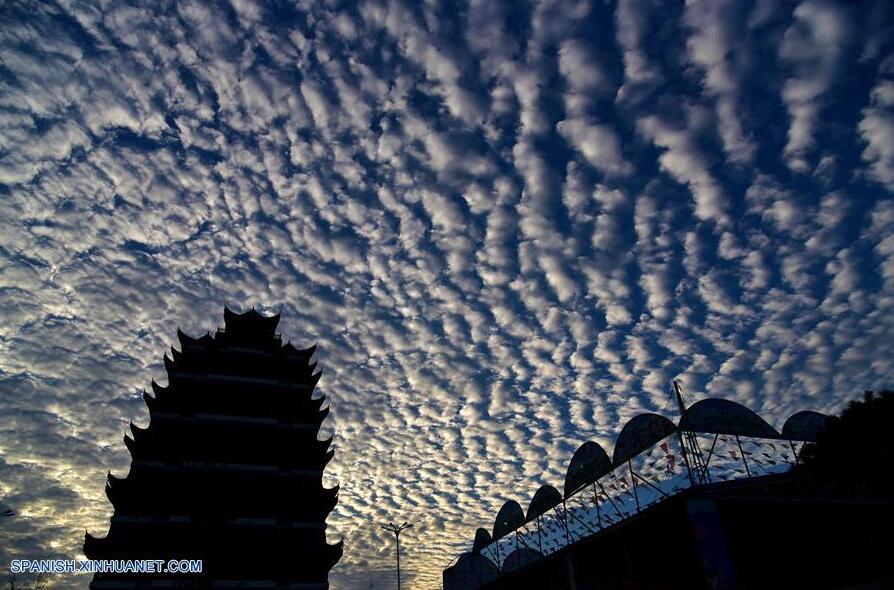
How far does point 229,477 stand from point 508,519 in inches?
1062

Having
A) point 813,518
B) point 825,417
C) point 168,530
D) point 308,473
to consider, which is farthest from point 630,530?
point 168,530

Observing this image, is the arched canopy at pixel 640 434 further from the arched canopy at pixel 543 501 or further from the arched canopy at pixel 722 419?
the arched canopy at pixel 543 501

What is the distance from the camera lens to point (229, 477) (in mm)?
39156

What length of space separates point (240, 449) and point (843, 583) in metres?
38.4

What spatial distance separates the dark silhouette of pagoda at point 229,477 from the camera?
36.1m

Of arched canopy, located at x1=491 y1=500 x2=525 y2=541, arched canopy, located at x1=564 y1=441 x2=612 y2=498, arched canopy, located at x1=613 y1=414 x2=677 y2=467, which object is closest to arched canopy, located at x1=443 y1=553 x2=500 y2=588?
arched canopy, located at x1=491 y1=500 x2=525 y2=541

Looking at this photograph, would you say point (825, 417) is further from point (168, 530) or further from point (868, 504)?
point (168, 530)

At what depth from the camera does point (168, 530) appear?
3641 cm

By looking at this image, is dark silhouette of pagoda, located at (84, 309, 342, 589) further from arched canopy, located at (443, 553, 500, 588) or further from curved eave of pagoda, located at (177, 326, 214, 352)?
arched canopy, located at (443, 553, 500, 588)

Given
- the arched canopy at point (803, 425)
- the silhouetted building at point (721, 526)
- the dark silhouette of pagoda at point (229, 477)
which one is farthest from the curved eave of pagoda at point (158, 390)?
the arched canopy at point (803, 425)

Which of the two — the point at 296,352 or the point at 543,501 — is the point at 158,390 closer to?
the point at 296,352

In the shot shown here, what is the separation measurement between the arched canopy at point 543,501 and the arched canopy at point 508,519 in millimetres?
3460

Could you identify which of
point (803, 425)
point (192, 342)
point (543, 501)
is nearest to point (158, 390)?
point (192, 342)

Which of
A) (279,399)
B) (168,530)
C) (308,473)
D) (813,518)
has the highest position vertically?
(279,399)
